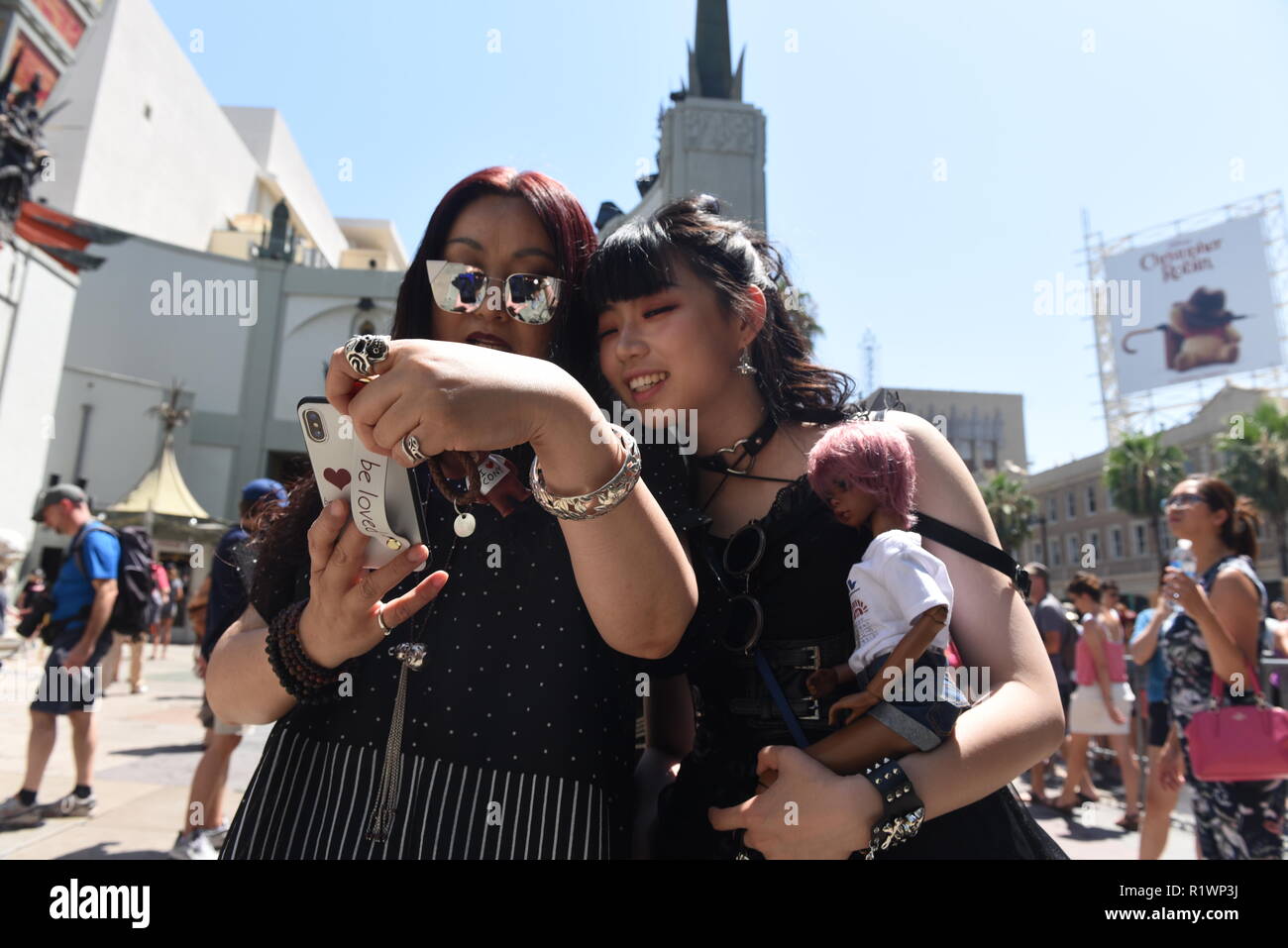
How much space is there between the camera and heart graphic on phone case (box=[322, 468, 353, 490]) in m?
1.10

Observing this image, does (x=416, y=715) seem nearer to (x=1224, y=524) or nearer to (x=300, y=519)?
(x=300, y=519)

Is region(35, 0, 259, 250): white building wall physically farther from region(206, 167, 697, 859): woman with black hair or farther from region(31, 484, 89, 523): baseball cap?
region(206, 167, 697, 859): woman with black hair

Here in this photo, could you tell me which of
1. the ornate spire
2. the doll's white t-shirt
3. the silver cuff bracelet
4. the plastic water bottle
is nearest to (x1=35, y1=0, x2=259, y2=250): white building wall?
the ornate spire

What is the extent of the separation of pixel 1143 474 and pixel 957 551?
48115mm

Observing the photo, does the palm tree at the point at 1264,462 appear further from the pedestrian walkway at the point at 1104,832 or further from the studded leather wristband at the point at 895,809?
the studded leather wristband at the point at 895,809

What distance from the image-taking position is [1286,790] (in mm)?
3713

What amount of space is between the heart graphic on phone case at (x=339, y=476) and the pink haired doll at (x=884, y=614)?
82 cm

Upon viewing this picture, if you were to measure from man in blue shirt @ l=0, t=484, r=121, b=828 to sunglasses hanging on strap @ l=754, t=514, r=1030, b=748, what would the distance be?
5466 millimetres

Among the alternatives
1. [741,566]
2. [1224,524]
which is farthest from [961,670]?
[1224,524]

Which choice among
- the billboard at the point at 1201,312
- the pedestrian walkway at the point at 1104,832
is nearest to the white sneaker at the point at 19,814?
the pedestrian walkway at the point at 1104,832

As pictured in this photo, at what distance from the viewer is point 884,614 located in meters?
1.30

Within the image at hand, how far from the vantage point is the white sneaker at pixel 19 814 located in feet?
15.8
